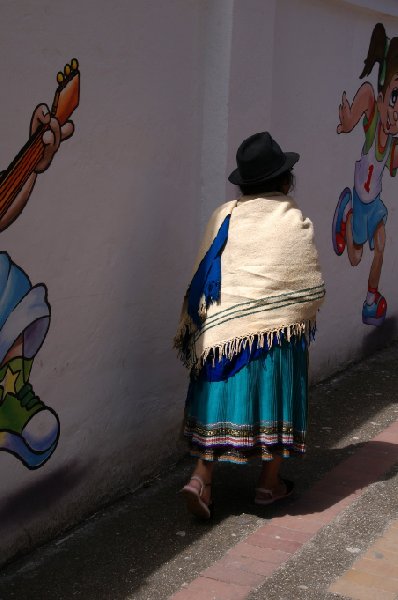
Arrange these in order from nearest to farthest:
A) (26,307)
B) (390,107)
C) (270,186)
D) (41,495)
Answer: (26,307) < (41,495) < (270,186) < (390,107)

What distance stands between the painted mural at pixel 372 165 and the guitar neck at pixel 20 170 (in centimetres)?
335

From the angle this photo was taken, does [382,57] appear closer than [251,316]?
No

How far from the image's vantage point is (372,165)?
24.6 feet

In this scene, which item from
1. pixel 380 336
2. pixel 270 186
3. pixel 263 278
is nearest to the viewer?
pixel 263 278

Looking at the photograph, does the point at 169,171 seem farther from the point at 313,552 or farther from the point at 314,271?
the point at 313,552

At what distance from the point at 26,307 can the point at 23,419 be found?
48 cm

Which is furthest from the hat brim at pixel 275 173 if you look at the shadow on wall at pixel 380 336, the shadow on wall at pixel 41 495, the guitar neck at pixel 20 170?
the shadow on wall at pixel 380 336

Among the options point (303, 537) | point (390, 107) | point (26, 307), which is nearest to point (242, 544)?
point (303, 537)

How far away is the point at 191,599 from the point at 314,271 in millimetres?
1596

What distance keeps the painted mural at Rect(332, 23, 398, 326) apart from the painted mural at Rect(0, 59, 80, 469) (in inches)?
126

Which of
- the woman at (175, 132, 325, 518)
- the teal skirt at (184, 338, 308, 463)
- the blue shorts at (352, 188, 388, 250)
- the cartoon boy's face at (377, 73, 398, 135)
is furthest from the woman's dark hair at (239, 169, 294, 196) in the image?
the cartoon boy's face at (377, 73, 398, 135)

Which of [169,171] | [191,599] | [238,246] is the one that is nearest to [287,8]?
[169,171]

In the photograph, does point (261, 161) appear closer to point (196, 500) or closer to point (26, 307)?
point (26, 307)

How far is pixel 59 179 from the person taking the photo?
416 cm
